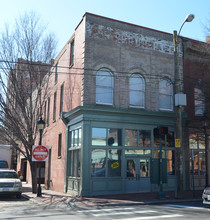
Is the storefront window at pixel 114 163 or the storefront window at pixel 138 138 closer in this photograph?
the storefront window at pixel 114 163

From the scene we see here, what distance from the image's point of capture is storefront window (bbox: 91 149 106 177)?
1611cm

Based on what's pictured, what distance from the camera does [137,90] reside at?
60.4 ft

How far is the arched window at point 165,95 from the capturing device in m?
19.2

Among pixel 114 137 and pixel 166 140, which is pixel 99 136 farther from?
pixel 166 140

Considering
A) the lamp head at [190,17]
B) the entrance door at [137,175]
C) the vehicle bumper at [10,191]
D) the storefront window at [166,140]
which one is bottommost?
the vehicle bumper at [10,191]

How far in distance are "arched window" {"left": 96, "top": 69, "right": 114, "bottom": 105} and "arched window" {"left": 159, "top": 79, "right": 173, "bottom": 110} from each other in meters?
3.81

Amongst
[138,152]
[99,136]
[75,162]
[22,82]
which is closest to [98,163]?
[99,136]

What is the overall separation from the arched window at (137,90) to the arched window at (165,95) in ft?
4.93

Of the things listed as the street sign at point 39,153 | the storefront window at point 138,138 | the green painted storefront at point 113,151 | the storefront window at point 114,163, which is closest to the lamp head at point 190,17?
the green painted storefront at point 113,151

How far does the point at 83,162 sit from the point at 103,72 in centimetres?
582

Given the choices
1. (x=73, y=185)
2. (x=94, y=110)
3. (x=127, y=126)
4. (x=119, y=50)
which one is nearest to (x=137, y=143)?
(x=127, y=126)

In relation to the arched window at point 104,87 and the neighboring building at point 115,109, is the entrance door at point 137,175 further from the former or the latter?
the arched window at point 104,87

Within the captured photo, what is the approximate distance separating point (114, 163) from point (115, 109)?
10.7 feet

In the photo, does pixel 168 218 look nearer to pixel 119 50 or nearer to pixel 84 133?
pixel 84 133
